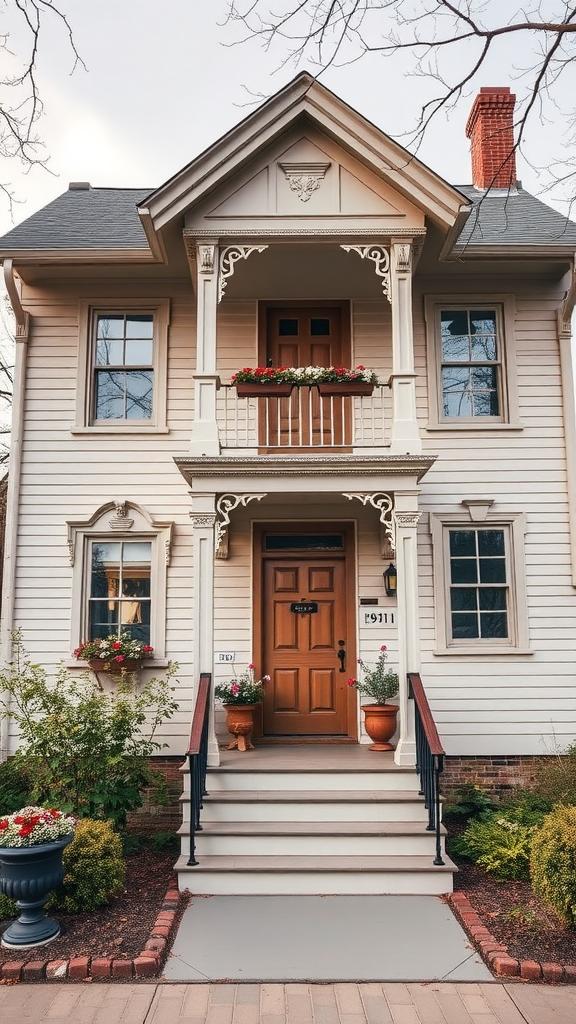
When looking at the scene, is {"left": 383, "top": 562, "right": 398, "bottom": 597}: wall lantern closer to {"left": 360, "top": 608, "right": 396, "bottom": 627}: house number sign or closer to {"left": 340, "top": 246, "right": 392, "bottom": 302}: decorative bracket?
{"left": 360, "top": 608, "right": 396, "bottom": 627}: house number sign

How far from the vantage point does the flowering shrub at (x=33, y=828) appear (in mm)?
5328

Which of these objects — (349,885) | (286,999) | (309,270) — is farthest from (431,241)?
(286,999)

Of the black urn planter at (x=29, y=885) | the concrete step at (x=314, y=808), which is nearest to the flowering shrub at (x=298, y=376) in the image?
the concrete step at (x=314, y=808)

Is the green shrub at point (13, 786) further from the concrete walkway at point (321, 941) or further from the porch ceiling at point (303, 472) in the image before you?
the porch ceiling at point (303, 472)

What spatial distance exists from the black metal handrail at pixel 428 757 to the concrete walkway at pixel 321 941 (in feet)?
2.03

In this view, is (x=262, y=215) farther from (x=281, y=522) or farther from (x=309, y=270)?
(x=281, y=522)

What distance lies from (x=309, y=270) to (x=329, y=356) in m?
1.10

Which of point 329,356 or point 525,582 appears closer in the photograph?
point 525,582

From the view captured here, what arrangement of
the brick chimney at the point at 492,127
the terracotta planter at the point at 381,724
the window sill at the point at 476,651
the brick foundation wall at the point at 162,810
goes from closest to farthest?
the terracotta planter at the point at 381,724
the brick foundation wall at the point at 162,810
the window sill at the point at 476,651
the brick chimney at the point at 492,127

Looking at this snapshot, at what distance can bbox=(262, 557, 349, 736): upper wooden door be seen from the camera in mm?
9031

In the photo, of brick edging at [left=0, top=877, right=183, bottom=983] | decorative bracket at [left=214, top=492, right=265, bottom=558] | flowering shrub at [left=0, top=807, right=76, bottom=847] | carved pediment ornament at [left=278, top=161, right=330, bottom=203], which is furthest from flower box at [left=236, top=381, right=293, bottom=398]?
brick edging at [left=0, top=877, right=183, bottom=983]

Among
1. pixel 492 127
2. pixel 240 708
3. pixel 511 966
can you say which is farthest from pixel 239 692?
pixel 492 127

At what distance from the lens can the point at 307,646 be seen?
9164mm

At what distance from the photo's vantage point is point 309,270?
893 centimetres
